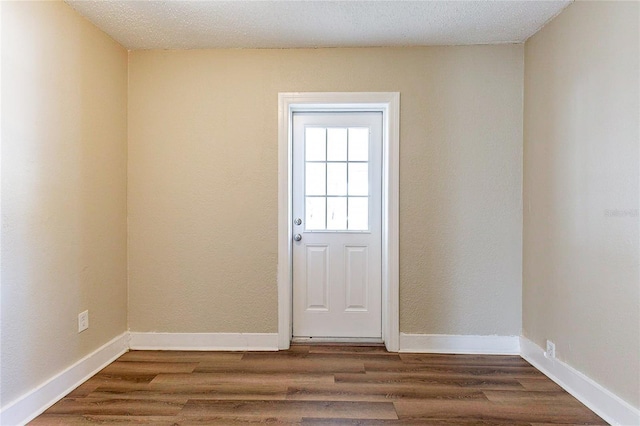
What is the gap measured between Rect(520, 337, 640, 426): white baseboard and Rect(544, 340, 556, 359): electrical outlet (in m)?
0.03

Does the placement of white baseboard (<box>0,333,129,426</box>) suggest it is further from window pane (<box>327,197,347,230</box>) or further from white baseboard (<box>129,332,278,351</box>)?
window pane (<box>327,197,347,230</box>)

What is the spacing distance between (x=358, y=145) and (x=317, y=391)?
6.24 ft

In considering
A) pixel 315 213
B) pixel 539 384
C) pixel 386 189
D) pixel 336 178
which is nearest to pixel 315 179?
pixel 336 178

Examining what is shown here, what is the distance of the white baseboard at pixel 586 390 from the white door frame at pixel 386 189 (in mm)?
983

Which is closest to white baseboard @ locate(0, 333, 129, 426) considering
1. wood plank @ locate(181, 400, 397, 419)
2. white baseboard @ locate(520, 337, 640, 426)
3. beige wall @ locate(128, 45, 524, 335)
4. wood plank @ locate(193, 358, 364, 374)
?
beige wall @ locate(128, 45, 524, 335)

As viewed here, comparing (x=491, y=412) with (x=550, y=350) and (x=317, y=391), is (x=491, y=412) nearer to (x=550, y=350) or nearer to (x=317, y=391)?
(x=550, y=350)

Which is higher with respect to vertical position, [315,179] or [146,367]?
[315,179]

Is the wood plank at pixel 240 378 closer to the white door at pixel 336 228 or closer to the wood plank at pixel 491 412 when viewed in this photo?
the wood plank at pixel 491 412

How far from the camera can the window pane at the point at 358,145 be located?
3236 mm

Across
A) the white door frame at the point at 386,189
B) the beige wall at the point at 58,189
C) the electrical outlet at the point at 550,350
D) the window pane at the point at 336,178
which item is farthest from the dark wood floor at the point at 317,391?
the window pane at the point at 336,178

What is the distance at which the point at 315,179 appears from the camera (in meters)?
3.27

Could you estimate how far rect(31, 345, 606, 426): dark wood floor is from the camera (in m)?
2.10

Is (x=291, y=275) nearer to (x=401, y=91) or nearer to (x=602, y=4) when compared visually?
(x=401, y=91)

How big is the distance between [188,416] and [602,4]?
3.18 metres
